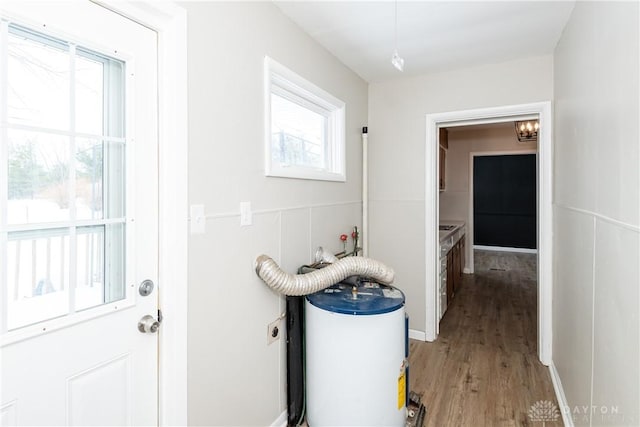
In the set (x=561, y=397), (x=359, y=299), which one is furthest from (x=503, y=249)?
(x=359, y=299)

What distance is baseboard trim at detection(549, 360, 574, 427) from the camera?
198 cm

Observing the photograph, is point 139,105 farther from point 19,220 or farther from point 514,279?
point 514,279

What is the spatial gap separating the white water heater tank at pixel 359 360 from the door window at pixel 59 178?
103cm

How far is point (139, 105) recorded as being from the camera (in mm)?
1278

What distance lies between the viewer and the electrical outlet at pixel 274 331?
192cm

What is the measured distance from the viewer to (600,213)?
145 centimetres

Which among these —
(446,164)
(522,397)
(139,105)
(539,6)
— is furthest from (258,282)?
(446,164)

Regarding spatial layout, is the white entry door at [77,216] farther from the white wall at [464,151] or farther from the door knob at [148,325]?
the white wall at [464,151]

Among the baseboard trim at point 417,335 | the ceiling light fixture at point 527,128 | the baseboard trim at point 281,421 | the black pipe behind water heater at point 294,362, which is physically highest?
the ceiling light fixture at point 527,128

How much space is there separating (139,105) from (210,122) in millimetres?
309

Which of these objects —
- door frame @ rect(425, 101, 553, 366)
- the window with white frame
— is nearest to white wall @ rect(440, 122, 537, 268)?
door frame @ rect(425, 101, 553, 366)

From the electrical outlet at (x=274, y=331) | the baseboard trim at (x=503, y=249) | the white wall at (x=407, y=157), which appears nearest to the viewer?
the electrical outlet at (x=274, y=331)

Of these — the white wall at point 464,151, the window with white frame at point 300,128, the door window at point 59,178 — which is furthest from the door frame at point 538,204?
the white wall at point 464,151

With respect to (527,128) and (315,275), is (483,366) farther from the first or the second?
(527,128)
